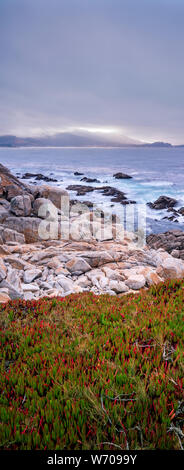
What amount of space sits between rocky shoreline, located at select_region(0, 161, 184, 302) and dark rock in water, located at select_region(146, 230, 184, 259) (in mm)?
90

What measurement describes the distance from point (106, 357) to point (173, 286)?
4.12 m

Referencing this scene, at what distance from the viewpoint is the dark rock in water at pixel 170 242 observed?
72.8 feet

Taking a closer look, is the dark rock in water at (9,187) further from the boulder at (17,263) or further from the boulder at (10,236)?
the boulder at (17,263)

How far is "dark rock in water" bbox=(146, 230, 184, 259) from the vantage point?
22194 mm

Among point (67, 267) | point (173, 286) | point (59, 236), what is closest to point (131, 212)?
point (59, 236)

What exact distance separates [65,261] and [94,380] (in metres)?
10.2

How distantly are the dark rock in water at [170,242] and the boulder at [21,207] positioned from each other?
12380 millimetres

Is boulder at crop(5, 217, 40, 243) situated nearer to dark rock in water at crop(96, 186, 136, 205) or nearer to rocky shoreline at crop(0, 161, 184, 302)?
rocky shoreline at crop(0, 161, 184, 302)

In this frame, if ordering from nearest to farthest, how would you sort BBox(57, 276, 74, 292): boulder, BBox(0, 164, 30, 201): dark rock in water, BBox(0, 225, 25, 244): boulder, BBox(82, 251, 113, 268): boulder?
BBox(57, 276, 74, 292): boulder → BBox(82, 251, 113, 268): boulder → BBox(0, 225, 25, 244): boulder → BBox(0, 164, 30, 201): dark rock in water

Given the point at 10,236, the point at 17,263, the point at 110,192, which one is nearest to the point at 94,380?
the point at 17,263

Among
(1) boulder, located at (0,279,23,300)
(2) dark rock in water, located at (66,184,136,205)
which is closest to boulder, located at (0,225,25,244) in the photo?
(1) boulder, located at (0,279,23,300)

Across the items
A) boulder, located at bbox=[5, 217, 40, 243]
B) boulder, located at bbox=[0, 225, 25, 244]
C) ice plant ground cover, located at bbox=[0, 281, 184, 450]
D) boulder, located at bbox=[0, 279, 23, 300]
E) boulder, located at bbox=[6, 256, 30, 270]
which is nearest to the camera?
ice plant ground cover, located at bbox=[0, 281, 184, 450]

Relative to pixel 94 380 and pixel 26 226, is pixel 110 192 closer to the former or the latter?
pixel 26 226

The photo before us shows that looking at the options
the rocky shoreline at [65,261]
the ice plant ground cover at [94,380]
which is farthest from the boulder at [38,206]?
the ice plant ground cover at [94,380]
